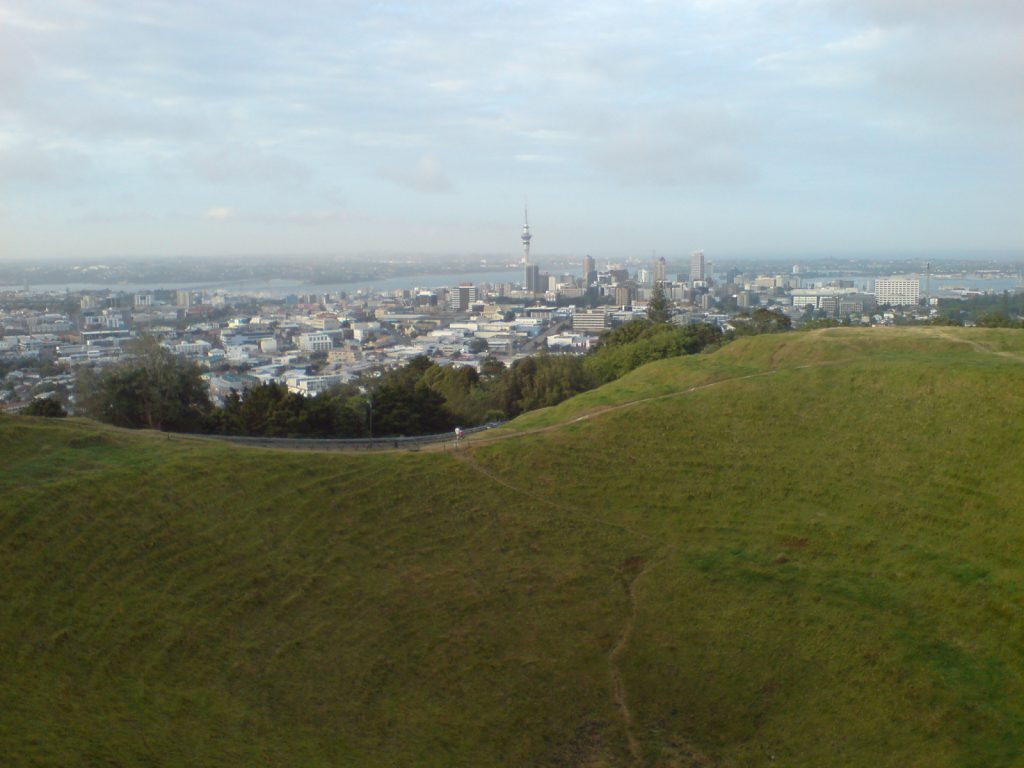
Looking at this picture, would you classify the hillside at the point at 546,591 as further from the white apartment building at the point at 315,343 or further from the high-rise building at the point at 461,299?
the high-rise building at the point at 461,299

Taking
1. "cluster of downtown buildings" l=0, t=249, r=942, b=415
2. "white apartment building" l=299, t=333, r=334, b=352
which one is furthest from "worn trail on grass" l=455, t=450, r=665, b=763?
"white apartment building" l=299, t=333, r=334, b=352

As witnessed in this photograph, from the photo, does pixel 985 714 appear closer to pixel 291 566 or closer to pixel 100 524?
pixel 291 566

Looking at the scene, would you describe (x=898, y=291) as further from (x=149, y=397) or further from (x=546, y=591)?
(x=546, y=591)

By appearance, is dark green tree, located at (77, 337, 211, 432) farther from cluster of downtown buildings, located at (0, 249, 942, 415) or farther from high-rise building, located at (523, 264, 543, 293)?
high-rise building, located at (523, 264, 543, 293)

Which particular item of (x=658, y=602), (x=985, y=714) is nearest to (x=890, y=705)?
(x=985, y=714)

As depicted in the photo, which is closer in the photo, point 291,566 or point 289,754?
point 289,754

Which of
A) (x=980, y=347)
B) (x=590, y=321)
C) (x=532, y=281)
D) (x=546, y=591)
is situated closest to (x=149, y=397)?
(x=546, y=591)
